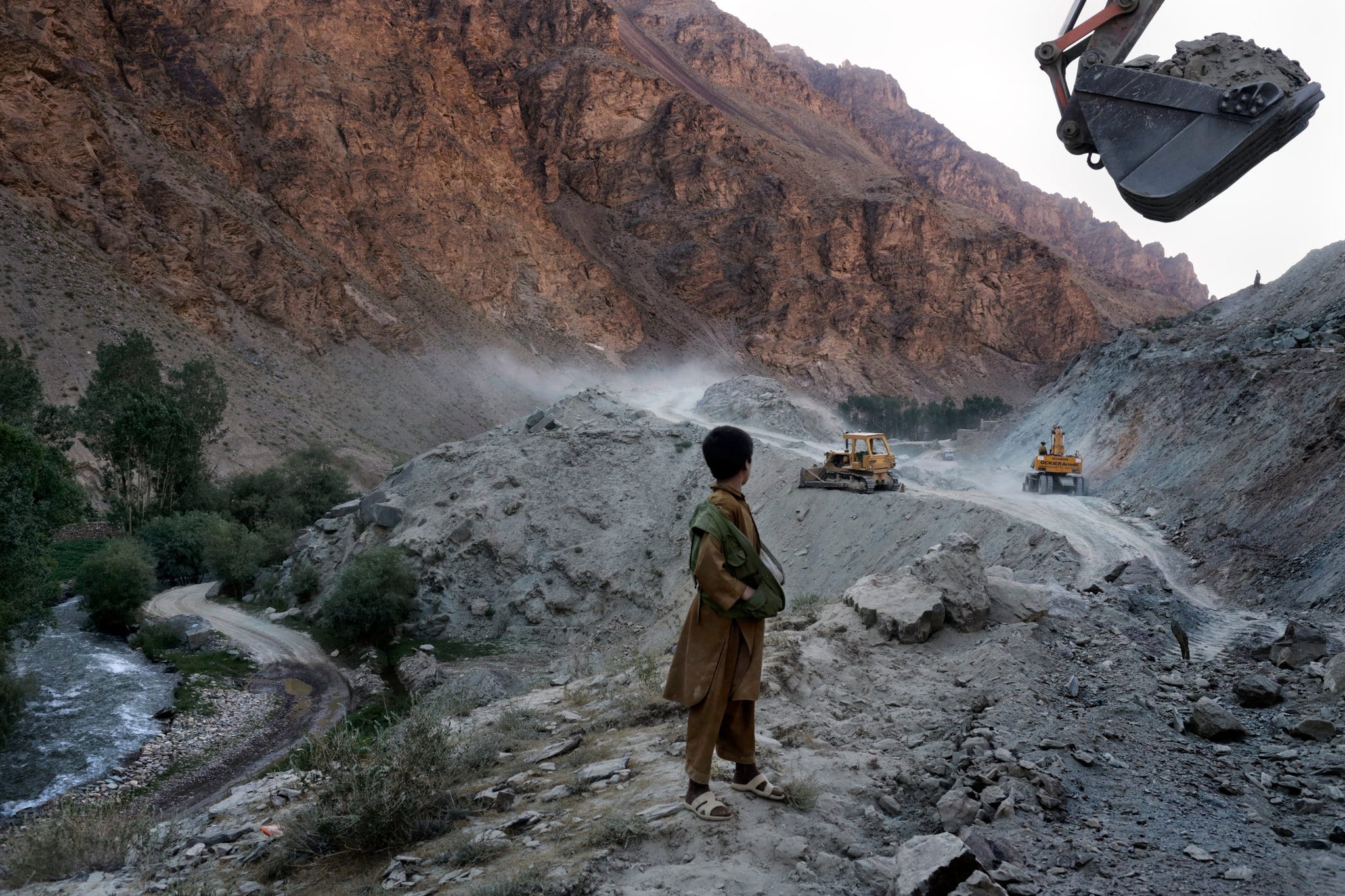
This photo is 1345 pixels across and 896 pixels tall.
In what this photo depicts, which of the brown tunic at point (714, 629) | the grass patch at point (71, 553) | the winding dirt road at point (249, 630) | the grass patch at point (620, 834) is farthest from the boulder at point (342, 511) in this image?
the brown tunic at point (714, 629)

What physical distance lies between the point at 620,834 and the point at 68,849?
163 inches

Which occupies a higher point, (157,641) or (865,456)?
(865,456)

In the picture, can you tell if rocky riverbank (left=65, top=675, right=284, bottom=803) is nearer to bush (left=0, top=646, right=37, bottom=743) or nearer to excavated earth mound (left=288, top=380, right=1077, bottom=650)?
bush (left=0, top=646, right=37, bottom=743)

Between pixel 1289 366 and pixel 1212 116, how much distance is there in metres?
18.6

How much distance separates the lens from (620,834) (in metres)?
4.16

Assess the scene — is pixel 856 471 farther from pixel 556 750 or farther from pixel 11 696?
pixel 11 696

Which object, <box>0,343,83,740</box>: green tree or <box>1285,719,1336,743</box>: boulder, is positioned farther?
<box>0,343,83,740</box>: green tree

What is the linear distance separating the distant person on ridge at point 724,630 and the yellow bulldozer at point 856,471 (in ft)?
50.2

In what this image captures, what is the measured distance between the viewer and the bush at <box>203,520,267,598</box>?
28.2 metres

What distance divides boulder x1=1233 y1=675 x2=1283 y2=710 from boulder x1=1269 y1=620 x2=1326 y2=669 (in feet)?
2.29

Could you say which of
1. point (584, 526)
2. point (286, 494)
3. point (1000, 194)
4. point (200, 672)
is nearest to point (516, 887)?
point (584, 526)

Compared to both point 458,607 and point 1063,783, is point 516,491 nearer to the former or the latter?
point 458,607

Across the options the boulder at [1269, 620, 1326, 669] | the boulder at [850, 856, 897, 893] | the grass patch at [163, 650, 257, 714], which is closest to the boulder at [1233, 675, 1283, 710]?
the boulder at [1269, 620, 1326, 669]

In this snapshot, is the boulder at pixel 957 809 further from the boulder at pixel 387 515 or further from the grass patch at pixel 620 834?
the boulder at pixel 387 515
